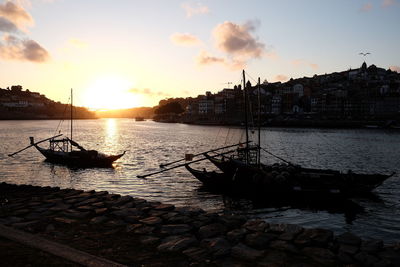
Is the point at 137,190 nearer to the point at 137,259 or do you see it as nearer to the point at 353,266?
the point at 137,259

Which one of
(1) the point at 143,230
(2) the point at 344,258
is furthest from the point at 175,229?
(2) the point at 344,258

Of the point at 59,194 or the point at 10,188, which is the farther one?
the point at 10,188

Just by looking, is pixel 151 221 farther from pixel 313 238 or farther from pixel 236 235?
pixel 313 238

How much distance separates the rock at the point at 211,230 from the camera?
12669 millimetres

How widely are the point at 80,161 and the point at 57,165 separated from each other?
438cm

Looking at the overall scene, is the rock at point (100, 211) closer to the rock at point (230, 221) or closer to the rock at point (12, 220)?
the rock at point (12, 220)

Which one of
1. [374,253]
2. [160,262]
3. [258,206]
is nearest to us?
[160,262]

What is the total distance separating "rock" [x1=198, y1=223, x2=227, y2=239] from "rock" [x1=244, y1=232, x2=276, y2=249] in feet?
3.83

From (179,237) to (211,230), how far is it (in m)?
1.53

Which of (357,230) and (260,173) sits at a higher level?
(260,173)

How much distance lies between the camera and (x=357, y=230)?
2028 centimetres

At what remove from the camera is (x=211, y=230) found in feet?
43.0

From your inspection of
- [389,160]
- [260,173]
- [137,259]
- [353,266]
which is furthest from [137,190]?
[389,160]

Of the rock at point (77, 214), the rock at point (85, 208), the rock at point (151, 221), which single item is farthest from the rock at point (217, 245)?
the rock at point (85, 208)
